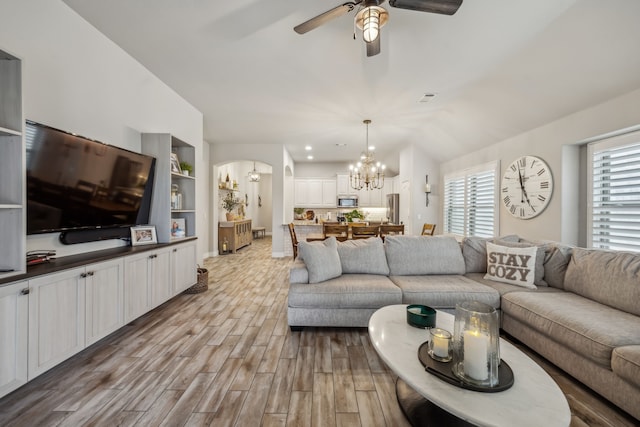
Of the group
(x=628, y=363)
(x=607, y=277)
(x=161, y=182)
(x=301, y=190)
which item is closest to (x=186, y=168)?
(x=161, y=182)

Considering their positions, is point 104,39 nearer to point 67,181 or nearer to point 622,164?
point 67,181

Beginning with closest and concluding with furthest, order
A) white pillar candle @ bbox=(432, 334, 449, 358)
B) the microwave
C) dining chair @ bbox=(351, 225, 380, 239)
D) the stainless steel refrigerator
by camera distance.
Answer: white pillar candle @ bbox=(432, 334, 449, 358)
dining chair @ bbox=(351, 225, 380, 239)
the stainless steel refrigerator
the microwave

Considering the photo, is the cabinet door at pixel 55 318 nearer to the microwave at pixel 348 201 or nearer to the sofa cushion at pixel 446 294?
the sofa cushion at pixel 446 294

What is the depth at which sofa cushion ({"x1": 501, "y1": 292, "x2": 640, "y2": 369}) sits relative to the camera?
172cm

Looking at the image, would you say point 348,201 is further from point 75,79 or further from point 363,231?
point 75,79

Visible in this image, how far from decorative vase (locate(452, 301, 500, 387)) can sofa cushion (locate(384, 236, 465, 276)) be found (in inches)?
73.3

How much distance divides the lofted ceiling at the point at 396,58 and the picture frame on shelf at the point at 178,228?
1.94 meters

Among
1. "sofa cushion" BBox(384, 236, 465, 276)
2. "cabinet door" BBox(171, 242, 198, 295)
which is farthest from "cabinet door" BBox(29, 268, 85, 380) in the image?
"sofa cushion" BBox(384, 236, 465, 276)

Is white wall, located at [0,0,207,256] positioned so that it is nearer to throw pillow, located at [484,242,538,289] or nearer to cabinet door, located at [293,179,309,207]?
throw pillow, located at [484,242,538,289]

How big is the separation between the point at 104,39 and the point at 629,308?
538cm

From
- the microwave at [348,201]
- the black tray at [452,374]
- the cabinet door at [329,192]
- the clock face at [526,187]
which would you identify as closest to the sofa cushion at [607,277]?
the clock face at [526,187]

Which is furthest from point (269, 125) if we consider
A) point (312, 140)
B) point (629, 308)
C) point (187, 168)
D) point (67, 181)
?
point (629, 308)

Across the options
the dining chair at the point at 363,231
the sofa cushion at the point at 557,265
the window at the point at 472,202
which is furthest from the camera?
the window at the point at 472,202

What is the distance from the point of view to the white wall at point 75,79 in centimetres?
211
